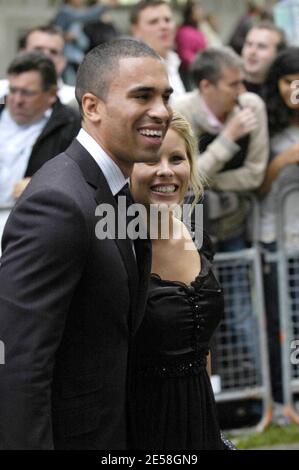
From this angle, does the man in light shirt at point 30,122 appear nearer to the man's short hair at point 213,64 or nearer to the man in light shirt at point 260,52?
A: the man's short hair at point 213,64

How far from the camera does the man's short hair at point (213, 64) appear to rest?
5.89 m

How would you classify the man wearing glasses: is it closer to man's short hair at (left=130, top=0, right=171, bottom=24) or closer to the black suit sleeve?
man's short hair at (left=130, top=0, right=171, bottom=24)

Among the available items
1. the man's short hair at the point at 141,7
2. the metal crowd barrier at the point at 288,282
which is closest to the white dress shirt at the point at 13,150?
the metal crowd barrier at the point at 288,282

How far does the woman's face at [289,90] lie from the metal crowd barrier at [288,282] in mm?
547

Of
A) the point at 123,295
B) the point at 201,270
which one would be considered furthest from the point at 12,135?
the point at 123,295

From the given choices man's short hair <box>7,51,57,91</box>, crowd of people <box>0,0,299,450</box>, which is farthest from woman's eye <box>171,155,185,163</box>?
man's short hair <box>7,51,57,91</box>

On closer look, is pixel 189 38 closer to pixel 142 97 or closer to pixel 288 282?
pixel 288 282

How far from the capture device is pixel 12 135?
548 centimetres

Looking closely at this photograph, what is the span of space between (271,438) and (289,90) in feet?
7.20

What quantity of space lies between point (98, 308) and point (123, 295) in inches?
3.3

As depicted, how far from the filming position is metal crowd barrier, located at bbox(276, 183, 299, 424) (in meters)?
5.95

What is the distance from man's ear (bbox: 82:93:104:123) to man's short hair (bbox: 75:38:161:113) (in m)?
0.01
